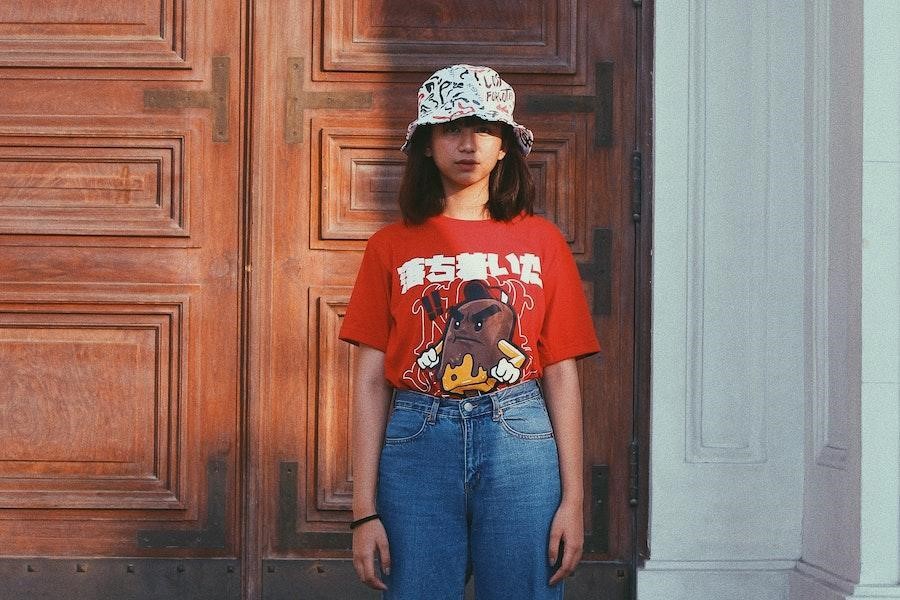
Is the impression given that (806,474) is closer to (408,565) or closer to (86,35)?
(408,565)

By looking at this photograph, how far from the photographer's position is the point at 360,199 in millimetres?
3838

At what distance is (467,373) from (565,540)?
40 centimetres

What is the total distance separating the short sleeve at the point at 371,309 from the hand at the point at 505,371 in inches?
10.8

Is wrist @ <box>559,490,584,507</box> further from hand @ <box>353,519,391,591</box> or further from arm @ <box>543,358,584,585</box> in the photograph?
hand @ <box>353,519,391,591</box>

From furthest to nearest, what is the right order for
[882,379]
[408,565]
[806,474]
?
[806,474], [882,379], [408,565]

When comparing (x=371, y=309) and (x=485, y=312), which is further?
(x=371, y=309)

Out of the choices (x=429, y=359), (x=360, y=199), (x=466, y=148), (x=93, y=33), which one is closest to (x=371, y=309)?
(x=429, y=359)

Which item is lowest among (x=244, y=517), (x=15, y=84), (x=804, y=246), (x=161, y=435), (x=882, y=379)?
(x=244, y=517)

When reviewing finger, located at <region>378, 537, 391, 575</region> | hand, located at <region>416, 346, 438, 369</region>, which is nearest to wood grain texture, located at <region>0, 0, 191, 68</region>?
hand, located at <region>416, 346, 438, 369</region>

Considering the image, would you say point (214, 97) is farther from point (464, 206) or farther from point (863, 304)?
point (863, 304)

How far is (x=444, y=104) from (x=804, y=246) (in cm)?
151

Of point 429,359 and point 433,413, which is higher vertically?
point 429,359

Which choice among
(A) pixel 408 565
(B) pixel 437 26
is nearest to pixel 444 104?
(A) pixel 408 565

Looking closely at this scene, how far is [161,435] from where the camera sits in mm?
3828
